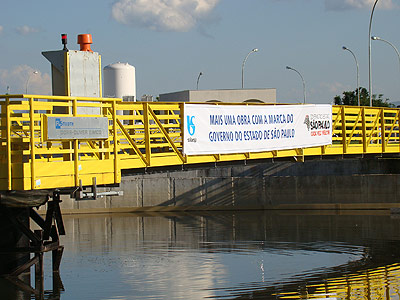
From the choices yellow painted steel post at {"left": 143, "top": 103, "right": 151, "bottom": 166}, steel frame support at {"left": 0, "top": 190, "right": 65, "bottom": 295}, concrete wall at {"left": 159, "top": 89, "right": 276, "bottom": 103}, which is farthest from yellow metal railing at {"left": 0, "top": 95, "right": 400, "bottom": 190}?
concrete wall at {"left": 159, "top": 89, "right": 276, "bottom": 103}

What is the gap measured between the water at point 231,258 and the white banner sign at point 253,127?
307cm

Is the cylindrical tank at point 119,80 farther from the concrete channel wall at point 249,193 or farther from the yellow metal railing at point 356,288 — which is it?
the yellow metal railing at point 356,288

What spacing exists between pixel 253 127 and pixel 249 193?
14.5 m

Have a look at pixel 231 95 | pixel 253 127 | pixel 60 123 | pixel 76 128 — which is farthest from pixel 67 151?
pixel 231 95

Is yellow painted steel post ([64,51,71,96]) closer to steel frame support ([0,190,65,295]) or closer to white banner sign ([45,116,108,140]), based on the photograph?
white banner sign ([45,116,108,140])

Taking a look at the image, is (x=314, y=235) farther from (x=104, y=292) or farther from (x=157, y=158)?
(x=104, y=292)

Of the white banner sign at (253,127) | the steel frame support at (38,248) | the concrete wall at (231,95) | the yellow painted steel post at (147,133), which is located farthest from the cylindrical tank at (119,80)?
the yellow painted steel post at (147,133)

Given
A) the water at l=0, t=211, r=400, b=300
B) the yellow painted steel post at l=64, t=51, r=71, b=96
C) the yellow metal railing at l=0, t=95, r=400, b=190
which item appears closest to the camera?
A: the yellow metal railing at l=0, t=95, r=400, b=190

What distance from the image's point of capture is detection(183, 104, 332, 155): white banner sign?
19.1 meters

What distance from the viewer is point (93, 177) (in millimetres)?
16031

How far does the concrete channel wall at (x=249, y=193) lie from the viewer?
3388 cm

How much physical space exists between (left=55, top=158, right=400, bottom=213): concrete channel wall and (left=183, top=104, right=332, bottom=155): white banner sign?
9785 mm

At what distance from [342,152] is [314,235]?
2.99 m

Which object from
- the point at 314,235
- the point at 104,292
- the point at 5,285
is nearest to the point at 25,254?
the point at 5,285
